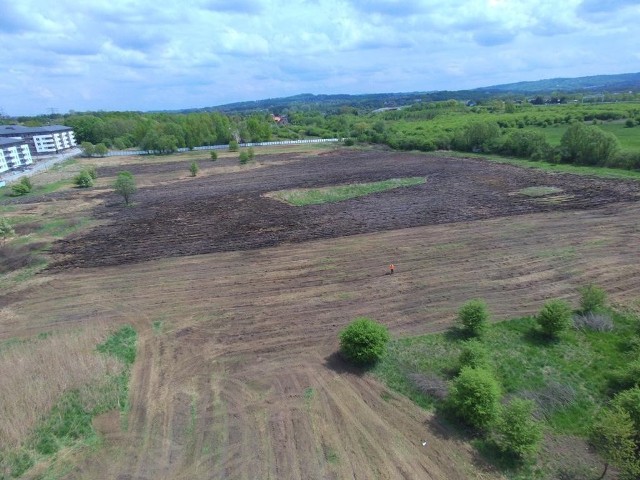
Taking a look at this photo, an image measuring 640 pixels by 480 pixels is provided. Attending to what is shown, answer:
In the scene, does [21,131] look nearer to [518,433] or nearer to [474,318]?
[474,318]

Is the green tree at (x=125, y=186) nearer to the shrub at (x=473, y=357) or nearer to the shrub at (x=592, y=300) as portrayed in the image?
the shrub at (x=473, y=357)

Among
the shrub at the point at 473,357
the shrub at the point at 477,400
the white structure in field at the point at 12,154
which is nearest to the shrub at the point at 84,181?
the white structure in field at the point at 12,154

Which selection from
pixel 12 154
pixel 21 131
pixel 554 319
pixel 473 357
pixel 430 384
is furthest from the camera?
pixel 21 131

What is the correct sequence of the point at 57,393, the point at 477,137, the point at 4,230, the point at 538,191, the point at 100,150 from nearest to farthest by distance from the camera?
the point at 57,393, the point at 4,230, the point at 538,191, the point at 477,137, the point at 100,150

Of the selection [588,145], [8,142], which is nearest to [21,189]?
[8,142]

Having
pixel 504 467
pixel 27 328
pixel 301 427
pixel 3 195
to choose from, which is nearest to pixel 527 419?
pixel 504 467

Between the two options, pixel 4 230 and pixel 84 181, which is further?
pixel 84 181

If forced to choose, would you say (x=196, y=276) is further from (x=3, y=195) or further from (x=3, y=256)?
(x=3, y=195)

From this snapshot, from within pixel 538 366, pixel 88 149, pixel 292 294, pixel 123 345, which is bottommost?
pixel 538 366
